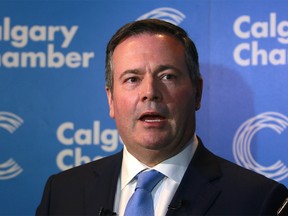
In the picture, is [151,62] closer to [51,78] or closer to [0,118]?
[51,78]

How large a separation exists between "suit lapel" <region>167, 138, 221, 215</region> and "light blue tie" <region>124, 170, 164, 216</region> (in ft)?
0.25

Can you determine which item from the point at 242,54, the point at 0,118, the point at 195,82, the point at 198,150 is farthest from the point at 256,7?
the point at 0,118

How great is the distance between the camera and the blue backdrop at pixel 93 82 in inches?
87.0

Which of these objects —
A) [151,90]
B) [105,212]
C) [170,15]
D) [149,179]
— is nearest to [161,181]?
[149,179]

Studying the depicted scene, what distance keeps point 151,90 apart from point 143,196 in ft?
1.15

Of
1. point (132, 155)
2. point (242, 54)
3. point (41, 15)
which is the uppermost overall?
point (41, 15)

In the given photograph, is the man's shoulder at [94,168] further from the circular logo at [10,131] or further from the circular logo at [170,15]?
the circular logo at [170,15]

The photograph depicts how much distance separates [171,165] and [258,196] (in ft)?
1.00

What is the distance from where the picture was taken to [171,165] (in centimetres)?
171

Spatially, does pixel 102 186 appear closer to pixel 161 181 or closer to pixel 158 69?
pixel 161 181

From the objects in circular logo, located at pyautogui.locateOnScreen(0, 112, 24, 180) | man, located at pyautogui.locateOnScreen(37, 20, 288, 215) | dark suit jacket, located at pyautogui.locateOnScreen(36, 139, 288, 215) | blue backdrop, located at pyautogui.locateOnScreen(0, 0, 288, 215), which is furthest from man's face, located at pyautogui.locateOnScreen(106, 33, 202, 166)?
circular logo, located at pyautogui.locateOnScreen(0, 112, 24, 180)

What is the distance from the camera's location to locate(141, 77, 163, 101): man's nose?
1.64 meters

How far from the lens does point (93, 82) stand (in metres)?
2.31

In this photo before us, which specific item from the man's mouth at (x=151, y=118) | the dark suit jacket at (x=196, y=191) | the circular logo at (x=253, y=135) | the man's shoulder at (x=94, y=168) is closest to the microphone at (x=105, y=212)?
the dark suit jacket at (x=196, y=191)
